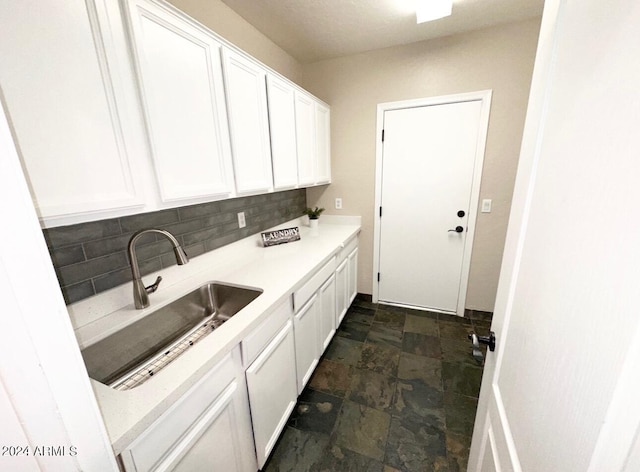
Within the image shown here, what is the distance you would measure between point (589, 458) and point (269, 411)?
3.90ft

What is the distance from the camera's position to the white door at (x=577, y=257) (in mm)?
326

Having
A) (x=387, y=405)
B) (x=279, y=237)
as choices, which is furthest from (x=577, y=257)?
(x=279, y=237)

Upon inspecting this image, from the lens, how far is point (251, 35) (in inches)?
72.8

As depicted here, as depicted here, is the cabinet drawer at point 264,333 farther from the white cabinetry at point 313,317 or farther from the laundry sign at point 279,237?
the laundry sign at point 279,237

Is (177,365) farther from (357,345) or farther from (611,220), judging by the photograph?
(357,345)

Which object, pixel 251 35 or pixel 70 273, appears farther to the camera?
pixel 251 35

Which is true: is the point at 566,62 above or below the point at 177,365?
above

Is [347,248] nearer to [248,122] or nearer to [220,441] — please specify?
[248,122]

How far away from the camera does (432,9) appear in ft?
5.24

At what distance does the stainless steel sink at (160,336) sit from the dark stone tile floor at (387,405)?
0.79m

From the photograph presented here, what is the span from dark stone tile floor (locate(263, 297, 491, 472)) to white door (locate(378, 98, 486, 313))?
453mm

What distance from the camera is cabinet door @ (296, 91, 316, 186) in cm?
193

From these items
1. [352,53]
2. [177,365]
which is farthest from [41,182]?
A: [352,53]

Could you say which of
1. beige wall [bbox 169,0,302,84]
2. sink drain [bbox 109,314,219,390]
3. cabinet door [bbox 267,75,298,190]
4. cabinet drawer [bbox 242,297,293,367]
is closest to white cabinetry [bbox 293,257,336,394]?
cabinet drawer [bbox 242,297,293,367]
